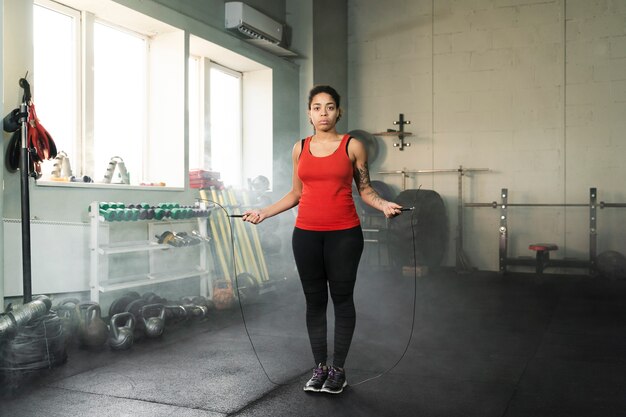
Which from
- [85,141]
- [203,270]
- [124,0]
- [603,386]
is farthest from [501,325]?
[124,0]

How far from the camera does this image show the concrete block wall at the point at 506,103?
6.47 metres

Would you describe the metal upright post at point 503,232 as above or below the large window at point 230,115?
below

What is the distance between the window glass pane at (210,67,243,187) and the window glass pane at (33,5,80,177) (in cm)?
181

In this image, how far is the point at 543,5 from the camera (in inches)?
263

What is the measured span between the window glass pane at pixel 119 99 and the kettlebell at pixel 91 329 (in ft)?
4.93

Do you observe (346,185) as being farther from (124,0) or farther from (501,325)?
(124,0)

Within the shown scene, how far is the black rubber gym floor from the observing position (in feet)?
7.78

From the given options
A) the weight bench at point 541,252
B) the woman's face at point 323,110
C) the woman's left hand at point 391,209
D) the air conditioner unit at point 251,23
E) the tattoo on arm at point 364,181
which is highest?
the air conditioner unit at point 251,23

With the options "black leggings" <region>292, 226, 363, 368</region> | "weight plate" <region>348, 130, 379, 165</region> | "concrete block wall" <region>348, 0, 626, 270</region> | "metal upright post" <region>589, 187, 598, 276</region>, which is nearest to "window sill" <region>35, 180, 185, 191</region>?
"black leggings" <region>292, 226, 363, 368</region>

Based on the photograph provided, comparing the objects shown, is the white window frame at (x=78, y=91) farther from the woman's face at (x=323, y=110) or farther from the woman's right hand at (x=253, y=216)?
the woman's face at (x=323, y=110)

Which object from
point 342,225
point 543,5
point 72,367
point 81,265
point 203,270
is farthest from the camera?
point 543,5

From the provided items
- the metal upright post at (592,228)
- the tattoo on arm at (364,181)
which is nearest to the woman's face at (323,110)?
the tattoo on arm at (364,181)

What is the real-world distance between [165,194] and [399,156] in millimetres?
3465

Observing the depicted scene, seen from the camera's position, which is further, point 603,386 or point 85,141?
point 85,141
